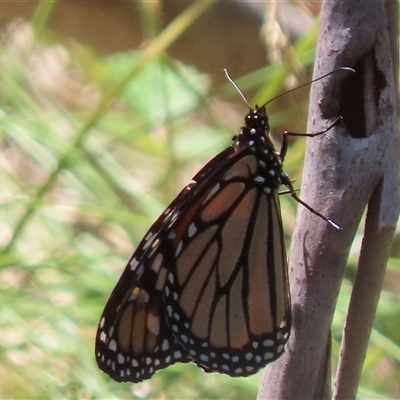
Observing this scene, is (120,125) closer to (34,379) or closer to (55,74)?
(55,74)

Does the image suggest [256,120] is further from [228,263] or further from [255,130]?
[228,263]

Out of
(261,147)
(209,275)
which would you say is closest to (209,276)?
(209,275)

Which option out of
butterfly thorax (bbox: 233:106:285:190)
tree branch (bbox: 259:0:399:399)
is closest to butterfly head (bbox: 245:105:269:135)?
butterfly thorax (bbox: 233:106:285:190)

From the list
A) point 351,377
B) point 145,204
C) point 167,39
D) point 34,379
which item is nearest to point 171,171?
point 145,204

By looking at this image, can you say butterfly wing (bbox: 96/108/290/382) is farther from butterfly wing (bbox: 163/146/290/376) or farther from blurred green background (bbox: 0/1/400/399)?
blurred green background (bbox: 0/1/400/399)

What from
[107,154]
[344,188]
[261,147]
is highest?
[107,154]

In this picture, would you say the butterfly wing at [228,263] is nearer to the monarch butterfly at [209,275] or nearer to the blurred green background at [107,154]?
the monarch butterfly at [209,275]

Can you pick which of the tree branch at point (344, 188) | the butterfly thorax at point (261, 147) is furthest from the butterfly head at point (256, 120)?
the tree branch at point (344, 188)
